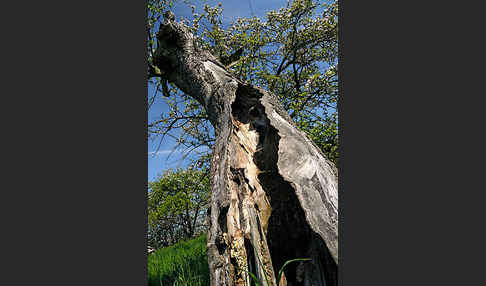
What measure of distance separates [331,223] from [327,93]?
4.84 meters

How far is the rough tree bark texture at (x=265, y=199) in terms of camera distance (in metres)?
1.05

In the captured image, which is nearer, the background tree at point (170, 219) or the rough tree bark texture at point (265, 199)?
the rough tree bark texture at point (265, 199)

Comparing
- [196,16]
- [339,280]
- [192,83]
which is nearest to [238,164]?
[339,280]

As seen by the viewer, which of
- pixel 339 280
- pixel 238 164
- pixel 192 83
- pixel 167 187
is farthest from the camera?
pixel 167 187

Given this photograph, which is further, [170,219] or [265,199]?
[170,219]

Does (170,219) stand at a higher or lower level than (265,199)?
lower

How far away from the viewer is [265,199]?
135 cm

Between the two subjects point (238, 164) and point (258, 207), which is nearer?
point (258, 207)

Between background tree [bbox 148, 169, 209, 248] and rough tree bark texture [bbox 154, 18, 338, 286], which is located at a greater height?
rough tree bark texture [bbox 154, 18, 338, 286]

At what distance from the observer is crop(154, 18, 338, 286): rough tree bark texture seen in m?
1.05

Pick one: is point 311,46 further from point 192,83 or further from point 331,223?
point 331,223

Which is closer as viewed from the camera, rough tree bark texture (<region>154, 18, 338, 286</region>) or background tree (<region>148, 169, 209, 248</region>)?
rough tree bark texture (<region>154, 18, 338, 286</region>)

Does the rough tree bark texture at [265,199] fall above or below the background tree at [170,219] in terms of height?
above

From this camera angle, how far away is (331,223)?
1060 mm
